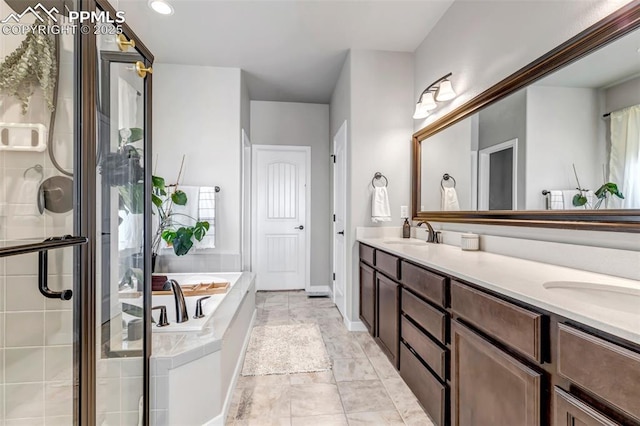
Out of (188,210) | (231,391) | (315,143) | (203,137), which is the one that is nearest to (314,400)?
(231,391)

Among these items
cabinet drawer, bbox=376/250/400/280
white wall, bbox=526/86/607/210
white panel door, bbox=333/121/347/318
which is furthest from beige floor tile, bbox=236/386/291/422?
white wall, bbox=526/86/607/210

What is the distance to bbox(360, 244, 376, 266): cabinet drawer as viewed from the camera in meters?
2.49

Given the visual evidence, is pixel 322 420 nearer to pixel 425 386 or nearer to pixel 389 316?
pixel 425 386

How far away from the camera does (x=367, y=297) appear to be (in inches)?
105

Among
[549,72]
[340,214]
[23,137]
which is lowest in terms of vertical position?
[340,214]

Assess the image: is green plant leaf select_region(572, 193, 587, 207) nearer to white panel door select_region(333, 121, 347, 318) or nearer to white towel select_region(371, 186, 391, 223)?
white towel select_region(371, 186, 391, 223)

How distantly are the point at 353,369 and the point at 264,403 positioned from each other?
693 mm

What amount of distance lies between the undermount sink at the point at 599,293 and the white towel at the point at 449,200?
1271mm

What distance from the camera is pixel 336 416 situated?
170 centimetres

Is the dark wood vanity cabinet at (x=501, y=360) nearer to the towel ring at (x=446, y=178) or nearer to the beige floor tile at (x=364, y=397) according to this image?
the beige floor tile at (x=364, y=397)

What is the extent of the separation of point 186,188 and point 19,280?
7.80ft

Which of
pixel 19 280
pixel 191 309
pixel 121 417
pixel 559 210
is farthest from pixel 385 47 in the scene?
pixel 121 417

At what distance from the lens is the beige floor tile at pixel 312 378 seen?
2.04 meters

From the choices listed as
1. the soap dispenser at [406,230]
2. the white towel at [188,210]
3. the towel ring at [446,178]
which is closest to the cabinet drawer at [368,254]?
the soap dispenser at [406,230]
